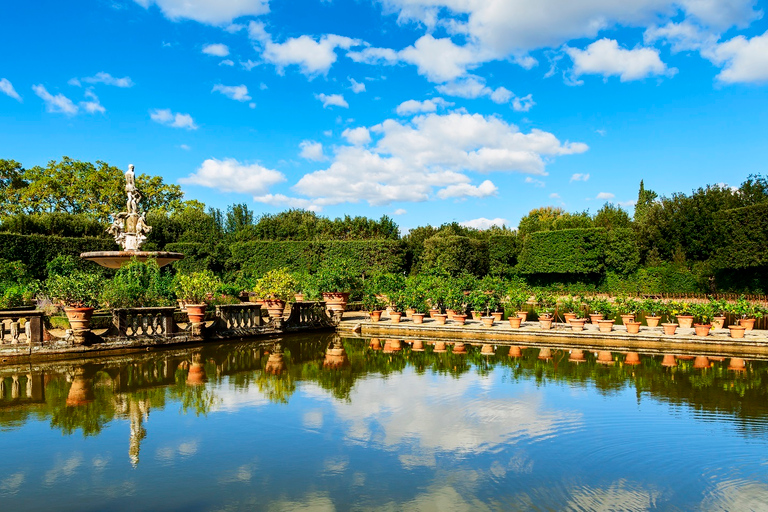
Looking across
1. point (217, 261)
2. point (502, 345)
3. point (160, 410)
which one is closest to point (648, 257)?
point (502, 345)

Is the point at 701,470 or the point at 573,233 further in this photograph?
the point at 573,233

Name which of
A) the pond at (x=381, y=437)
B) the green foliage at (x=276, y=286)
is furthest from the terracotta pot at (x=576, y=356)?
the green foliage at (x=276, y=286)

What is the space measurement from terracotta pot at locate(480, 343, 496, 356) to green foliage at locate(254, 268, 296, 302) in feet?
19.4

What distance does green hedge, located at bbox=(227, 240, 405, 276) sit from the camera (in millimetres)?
24906

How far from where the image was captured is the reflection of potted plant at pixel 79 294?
10.2 metres

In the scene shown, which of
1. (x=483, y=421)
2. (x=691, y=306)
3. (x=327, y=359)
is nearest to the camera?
(x=483, y=421)

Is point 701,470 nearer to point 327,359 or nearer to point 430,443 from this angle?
point 430,443

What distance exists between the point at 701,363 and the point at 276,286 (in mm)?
10397

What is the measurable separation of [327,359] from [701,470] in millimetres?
7117

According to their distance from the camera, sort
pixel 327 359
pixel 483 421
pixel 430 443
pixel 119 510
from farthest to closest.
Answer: pixel 327 359 → pixel 483 421 → pixel 430 443 → pixel 119 510

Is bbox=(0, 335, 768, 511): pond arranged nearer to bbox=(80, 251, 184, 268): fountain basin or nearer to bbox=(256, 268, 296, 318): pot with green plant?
bbox=(256, 268, 296, 318): pot with green plant

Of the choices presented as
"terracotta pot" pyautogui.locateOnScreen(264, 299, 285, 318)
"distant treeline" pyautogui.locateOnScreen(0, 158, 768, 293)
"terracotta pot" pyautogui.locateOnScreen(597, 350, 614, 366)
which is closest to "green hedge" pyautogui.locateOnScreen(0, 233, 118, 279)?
"distant treeline" pyautogui.locateOnScreen(0, 158, 768, 293)

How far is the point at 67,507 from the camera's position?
4.01 metres

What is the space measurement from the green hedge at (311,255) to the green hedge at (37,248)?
6.87 meters
